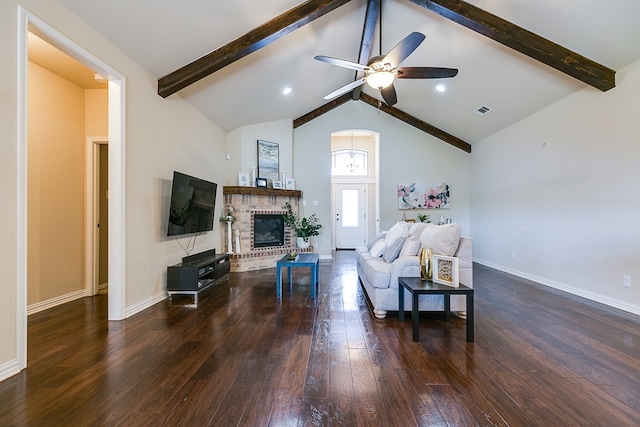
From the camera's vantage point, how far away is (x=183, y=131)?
4020mm

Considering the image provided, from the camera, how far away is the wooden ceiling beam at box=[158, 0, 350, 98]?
3.27 meters

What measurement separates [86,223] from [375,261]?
3.66 meters

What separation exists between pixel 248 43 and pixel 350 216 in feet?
20.2

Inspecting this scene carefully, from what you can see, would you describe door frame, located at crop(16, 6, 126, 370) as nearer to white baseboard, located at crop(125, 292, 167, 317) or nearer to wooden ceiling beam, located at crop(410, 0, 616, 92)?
white baseboard, located at crop(125, 292, 167, 317)

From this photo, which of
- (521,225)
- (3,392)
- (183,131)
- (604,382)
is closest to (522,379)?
(604,382)

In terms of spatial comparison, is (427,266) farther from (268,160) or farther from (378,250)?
(268,160)

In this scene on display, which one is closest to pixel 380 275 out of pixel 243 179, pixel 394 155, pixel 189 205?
pixel 189 205

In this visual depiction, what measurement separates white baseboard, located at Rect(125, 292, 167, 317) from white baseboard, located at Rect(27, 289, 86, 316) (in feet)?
3.40

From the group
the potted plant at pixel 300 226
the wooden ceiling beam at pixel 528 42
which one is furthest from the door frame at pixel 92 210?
the wooden ceiling beam at pixel 528 42

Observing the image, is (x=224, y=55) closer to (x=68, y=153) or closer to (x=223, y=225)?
(x=68, y=153)

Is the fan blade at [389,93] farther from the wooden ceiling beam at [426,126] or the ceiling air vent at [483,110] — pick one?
the wooden ceiling beam at [426,126]

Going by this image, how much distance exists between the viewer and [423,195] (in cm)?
695

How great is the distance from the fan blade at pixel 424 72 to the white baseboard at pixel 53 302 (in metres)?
4.67

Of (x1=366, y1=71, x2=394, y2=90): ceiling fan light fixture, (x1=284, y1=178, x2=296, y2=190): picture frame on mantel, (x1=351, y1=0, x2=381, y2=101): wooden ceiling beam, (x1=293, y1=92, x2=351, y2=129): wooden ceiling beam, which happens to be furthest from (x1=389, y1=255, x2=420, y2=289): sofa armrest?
(x1=293, y1=92, x2=351, y2=129): wooden ceiling beam
